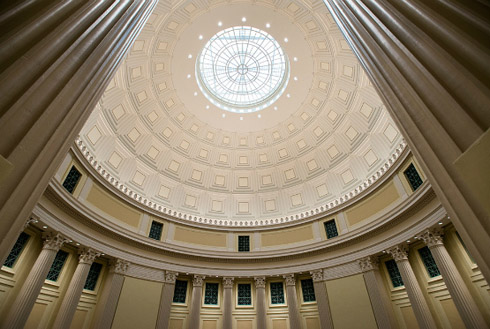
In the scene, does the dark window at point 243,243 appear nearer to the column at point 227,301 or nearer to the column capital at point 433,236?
the column at point 227,301

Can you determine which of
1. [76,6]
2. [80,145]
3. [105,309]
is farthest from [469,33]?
[105,309]

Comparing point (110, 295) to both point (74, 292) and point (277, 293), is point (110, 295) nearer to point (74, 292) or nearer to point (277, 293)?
point (74, 292)

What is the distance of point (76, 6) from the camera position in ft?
11.5

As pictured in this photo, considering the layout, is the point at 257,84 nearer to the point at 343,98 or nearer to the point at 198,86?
the point at 198,86

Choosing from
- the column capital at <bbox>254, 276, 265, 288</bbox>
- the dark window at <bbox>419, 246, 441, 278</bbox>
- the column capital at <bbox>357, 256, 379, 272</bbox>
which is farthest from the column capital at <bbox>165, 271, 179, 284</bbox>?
the dark window at <bbox>419, 246, 441, 278</bbox>

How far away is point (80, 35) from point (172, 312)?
17.0 meters

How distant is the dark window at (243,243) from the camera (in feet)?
61.7

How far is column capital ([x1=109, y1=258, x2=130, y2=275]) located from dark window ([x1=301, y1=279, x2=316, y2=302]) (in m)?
12.4

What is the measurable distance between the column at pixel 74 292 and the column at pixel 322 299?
45.1 feet

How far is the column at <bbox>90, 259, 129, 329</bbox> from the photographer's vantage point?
465 inches

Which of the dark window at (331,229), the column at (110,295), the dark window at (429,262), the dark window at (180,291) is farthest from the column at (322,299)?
the column at (110,295)

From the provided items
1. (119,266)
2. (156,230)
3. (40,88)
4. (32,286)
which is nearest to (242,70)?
(156,230)

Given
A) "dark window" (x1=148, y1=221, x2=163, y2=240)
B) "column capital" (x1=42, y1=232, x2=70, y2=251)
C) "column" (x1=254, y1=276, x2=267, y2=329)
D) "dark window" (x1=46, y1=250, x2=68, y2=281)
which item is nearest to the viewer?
"column capital" (x1=42, y1=232, x2=70, y2=251)

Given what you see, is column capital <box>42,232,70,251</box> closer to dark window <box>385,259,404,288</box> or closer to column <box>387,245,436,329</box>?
column <box>387,245,436,329</box>
